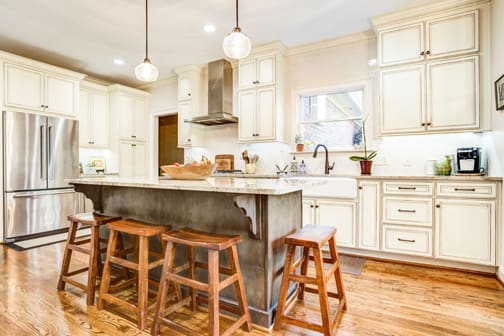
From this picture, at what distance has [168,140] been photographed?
5.95 m

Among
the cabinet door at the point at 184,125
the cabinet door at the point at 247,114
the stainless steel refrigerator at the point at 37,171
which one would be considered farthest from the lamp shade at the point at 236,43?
the stainless steel refrigerator at the point at 37,171

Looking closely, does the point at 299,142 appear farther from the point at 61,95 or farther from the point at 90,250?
the point at 61,95

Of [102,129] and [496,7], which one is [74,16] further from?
[496,7]

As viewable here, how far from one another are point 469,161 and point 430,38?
4.63 feet

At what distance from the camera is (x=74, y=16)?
323 cm

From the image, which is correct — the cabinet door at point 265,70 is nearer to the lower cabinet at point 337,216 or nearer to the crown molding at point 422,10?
the crown molding at point 422,10

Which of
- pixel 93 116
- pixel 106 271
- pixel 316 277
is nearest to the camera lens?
pixel 316 277

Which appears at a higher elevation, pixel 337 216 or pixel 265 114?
pixel 265 114

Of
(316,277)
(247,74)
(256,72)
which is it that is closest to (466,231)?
(316,277)

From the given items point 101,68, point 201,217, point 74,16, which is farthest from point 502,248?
point 101,68

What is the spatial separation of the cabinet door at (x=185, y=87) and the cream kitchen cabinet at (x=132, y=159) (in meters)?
1.59

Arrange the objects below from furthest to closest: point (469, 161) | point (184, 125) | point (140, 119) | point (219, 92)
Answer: point (140, 119), point (184, 125), point (219, 92), point (469, 161)

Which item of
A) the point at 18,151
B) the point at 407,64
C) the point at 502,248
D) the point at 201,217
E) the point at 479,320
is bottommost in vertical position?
the point at 479,320

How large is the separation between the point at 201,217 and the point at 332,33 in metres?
3.11
